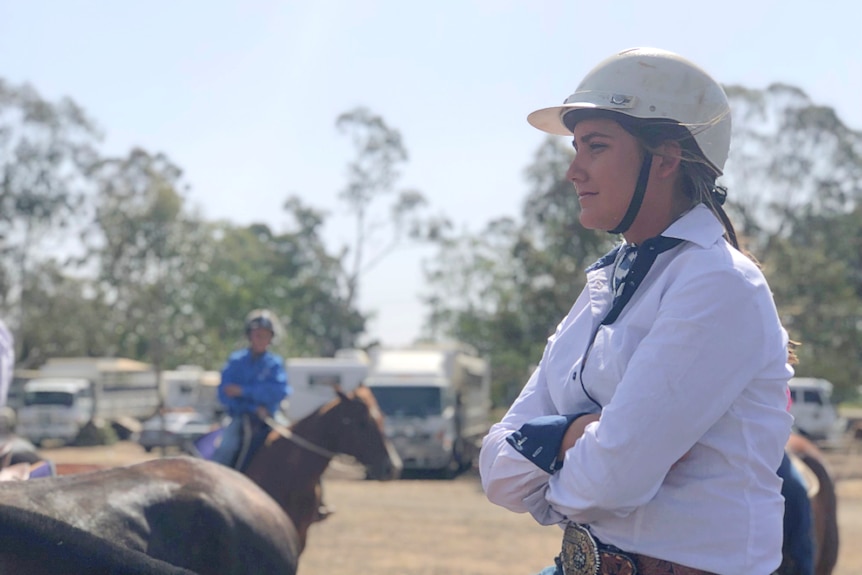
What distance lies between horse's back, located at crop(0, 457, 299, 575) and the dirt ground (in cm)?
623

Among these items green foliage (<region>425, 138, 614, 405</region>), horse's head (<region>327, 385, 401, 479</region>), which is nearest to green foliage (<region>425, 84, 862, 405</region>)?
green foliage (<region>425, 138, 614, 405</region>)

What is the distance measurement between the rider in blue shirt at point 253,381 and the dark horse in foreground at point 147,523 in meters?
3.46

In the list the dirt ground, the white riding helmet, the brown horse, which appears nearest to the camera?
the white riding helmet

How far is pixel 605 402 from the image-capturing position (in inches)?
75.9

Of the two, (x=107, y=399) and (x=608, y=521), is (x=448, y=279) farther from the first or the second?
(x=608, y=521)

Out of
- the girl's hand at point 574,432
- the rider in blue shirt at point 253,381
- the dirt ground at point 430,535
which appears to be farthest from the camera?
the dirt ground at point 430,535

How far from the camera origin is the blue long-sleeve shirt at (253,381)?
311 inches

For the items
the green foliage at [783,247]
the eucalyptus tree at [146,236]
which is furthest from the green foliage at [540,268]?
the eucalyptus tree at [146,236]

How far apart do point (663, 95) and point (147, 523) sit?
2.43 m

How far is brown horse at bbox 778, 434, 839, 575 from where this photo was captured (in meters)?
6.84

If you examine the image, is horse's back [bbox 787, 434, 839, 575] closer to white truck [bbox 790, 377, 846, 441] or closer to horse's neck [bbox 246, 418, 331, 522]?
horse's neck [bbox 246, 418, 331, 522]

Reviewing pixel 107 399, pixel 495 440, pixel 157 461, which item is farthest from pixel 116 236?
pixel 495 440

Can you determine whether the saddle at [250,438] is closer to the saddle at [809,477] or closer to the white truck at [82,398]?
the saddle at [809,477]

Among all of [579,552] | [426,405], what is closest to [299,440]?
[579,552]
